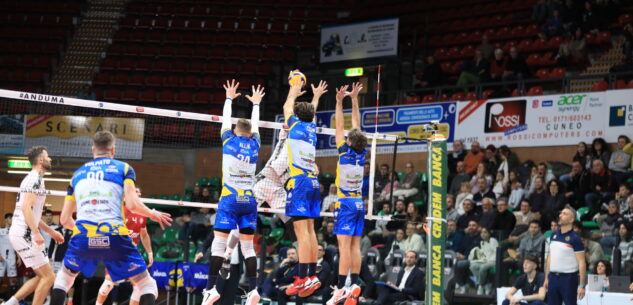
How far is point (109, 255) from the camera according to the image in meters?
8.45

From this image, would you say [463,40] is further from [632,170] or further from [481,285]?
[481,285]

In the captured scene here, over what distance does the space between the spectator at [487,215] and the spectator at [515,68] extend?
5340mm

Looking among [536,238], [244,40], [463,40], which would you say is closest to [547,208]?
[536,238]

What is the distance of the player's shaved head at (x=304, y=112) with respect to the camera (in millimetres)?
11750

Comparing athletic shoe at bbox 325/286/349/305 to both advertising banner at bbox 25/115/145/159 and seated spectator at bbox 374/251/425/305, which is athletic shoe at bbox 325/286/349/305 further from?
advertising banner at bbox 25/115/145/159

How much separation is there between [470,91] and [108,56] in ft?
42.2

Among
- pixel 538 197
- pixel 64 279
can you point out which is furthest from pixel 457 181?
pixel 64 279

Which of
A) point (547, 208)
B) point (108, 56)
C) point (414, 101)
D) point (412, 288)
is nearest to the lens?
point (412, 288)

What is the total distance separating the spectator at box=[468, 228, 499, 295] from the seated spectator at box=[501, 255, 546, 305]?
2.99ft

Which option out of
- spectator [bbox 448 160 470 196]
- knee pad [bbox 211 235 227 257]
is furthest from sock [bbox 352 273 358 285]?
spectator [bbox 448 160 470 196]

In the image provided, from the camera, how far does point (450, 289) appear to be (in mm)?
15727

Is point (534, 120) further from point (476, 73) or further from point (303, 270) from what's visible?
A: point (303, 270)

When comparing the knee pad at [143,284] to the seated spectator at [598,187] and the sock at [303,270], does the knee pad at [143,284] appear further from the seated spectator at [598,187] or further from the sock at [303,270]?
the seated spectator at [598,187]

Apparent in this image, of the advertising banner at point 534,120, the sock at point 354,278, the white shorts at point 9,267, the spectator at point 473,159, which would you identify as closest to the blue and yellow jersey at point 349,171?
the sock at point 354,278
